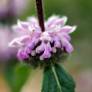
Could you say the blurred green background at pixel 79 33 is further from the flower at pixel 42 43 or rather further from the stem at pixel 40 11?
the stem at pixel 40 11

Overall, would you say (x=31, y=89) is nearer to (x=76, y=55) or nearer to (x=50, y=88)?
(x=76, y=55)

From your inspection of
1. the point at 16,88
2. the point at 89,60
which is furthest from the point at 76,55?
the point at 16,88

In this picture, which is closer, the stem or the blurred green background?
the stem

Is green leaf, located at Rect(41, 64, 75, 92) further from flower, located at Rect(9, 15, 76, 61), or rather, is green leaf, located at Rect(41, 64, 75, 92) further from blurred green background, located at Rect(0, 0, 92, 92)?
blurred green background, located at Rect(0, 0, 92, 92)

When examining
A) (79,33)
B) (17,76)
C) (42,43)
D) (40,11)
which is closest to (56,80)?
(42,43)

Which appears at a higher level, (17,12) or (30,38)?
(17,12)

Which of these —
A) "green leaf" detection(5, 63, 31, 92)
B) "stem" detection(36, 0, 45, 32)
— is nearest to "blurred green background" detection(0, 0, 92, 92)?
"green leaf" detection(5, 63, 31, 92)
